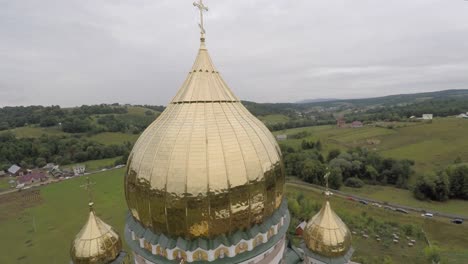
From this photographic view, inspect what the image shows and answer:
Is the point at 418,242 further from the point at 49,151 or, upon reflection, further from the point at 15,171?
the point at 49,151

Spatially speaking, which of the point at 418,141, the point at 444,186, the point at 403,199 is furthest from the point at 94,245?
the point at 418,141

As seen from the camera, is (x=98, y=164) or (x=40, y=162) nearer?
(x=40, y=162)

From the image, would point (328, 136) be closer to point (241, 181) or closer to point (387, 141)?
point (387, 141)

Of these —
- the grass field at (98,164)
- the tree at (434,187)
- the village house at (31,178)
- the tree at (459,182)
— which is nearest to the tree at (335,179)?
the tree at (434,187)

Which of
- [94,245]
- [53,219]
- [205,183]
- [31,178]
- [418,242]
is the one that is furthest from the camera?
[31,178]

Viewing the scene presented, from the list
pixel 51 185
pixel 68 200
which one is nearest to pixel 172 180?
pixel 68 200

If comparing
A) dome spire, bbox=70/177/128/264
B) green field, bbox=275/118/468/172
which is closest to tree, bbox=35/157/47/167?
green field, bbox=275/118/468/172
